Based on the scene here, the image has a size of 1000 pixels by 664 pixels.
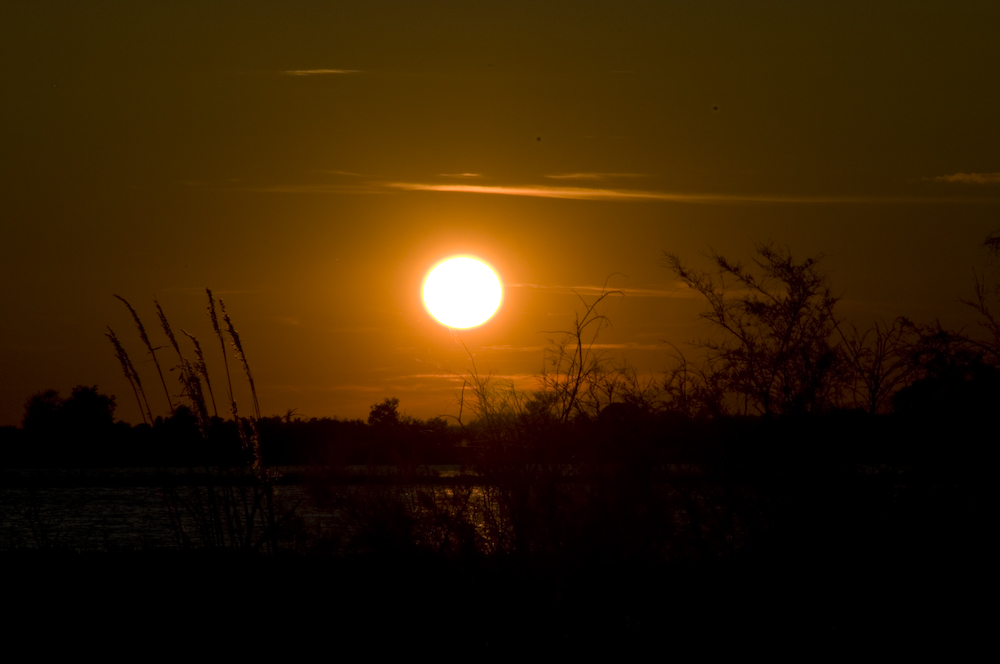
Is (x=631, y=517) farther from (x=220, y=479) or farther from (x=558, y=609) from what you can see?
(x=220, y=479)

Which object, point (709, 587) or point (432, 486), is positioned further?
point (432, 486)

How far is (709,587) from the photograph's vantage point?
8539mm

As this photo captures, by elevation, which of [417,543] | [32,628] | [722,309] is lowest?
[32,628]

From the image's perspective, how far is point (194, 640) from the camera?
8.11 m

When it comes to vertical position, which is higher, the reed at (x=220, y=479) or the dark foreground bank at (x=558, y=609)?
the reed at (x=220, y=479)

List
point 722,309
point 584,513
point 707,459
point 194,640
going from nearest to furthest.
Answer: point 194,640 → point 584,513 → point 707,459 → point 722,309

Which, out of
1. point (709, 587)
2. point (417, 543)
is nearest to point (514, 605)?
point (417, 543)

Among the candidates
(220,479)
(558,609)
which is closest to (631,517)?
(558,609)

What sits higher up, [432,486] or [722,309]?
[722,309]

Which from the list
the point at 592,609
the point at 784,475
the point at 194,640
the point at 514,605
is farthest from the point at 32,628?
the point at 784,475

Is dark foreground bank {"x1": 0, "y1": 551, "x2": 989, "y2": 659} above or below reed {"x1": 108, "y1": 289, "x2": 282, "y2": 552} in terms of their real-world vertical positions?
below

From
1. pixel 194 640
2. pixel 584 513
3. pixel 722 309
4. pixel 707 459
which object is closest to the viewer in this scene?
pixel 194 640

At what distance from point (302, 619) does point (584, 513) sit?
9.86 ft

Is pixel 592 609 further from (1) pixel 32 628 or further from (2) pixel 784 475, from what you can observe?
(1) pixel 32 628
